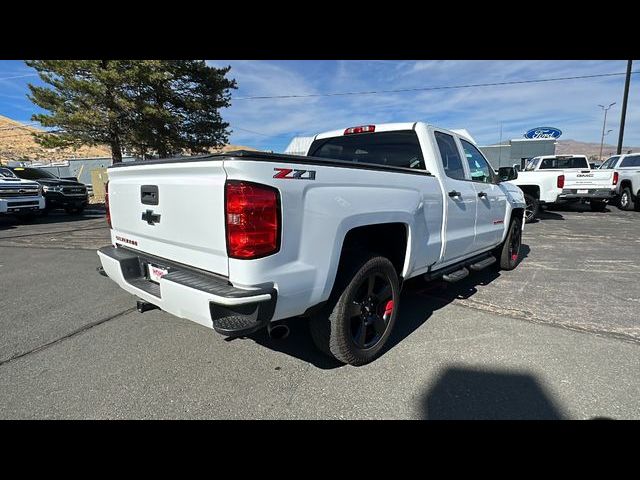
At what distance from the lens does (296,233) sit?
6.95 feet

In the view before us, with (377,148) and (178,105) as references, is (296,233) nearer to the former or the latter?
(377,148)

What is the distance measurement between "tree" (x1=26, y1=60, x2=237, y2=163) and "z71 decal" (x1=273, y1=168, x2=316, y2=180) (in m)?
17.8

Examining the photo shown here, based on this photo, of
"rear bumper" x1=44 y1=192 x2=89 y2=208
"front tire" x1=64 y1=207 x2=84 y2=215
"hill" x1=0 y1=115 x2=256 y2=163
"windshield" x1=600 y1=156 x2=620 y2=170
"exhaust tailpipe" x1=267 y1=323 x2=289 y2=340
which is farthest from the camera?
"hill" x1=0 y1=115 x2=256 y2=163

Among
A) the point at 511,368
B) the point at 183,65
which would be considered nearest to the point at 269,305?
the point at 511,368

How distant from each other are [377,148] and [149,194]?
249cm

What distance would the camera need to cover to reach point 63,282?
5.17 m

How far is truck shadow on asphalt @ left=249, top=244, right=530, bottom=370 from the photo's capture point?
3.08 meters

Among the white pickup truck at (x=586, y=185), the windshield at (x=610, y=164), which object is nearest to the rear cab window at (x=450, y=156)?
the white pickup truck at (x=586, y=185)

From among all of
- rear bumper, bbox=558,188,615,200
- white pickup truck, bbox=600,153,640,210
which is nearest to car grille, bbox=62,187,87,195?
rear bumper, bbox=558,188,615,200

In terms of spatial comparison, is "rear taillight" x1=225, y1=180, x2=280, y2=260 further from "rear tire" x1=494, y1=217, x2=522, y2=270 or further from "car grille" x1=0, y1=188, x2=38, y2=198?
"car grille" x1=0, y1=188, x2=38, y2=198

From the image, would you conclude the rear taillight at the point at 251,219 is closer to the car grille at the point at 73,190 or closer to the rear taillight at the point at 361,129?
the rear taillight at the point at 361,129

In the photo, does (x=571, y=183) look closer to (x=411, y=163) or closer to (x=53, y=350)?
(x=411, y=163)
